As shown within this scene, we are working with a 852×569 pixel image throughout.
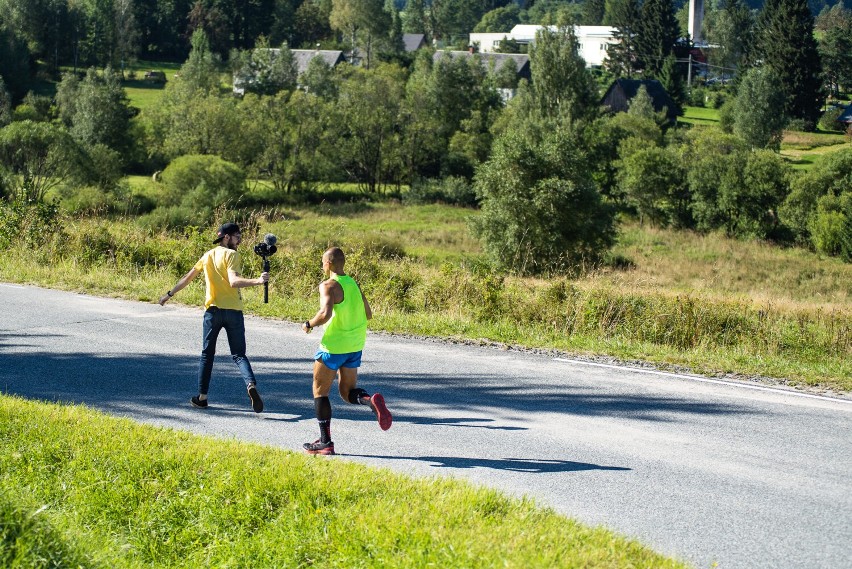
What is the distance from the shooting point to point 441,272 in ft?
53.5

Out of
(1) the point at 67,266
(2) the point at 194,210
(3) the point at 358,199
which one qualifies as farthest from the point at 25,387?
(3) the point at 358,199

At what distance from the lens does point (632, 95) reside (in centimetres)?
9131

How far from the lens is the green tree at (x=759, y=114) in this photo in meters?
74.7

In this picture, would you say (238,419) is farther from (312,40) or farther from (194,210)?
(312,40)

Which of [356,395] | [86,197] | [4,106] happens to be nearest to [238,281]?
[356,395]

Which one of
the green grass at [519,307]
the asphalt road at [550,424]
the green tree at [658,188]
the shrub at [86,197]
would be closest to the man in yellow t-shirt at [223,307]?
the asphalt road at [550,424]

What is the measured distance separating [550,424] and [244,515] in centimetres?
360

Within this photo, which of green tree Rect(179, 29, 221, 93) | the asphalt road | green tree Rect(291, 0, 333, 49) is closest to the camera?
the asphalt road

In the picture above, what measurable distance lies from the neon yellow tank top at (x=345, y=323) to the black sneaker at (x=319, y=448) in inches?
29.0

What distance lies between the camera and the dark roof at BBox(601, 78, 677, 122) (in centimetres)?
9004

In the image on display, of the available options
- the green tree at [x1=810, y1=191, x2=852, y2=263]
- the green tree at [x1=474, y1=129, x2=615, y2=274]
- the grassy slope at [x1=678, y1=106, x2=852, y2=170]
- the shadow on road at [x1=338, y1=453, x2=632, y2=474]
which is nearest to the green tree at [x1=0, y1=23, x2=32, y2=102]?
the green tree at [x1=474, y1=129, x2=615, y2=274]

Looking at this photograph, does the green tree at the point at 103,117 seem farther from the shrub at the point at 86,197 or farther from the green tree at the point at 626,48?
the green tree at the point at 626,48

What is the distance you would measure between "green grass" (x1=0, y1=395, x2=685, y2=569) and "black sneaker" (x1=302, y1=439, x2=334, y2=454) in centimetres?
51

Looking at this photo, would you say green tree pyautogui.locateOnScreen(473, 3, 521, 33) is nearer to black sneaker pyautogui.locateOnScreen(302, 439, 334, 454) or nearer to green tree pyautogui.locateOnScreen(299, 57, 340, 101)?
green tree pyautogui.locateOnScreen(299, 57, 340, 101)
